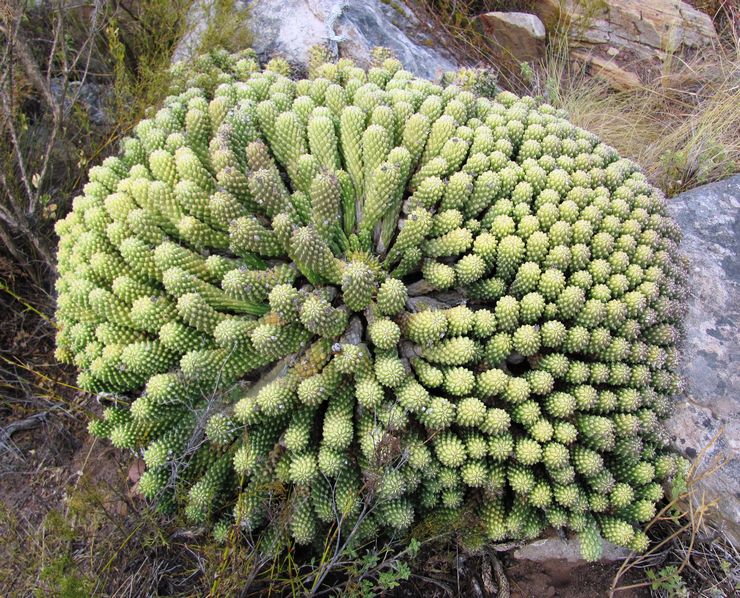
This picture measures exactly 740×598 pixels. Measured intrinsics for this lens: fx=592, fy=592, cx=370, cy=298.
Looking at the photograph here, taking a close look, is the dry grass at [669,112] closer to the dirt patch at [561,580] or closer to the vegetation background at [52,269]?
the vegetation background at [52,269]

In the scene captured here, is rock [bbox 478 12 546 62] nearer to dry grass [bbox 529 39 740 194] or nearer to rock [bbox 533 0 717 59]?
dry grass [bbox 529 39 740 194]

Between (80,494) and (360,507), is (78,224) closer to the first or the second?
(80,494)

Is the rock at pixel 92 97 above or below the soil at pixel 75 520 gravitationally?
above

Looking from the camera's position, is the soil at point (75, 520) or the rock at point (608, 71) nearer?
the soil at point (75, 520)

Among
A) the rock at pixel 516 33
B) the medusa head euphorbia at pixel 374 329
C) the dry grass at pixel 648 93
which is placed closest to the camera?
the medusa head euphorbia at pixel 374 329

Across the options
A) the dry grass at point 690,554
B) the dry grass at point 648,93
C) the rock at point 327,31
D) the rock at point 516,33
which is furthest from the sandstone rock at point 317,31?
the dry grass at point 690,554

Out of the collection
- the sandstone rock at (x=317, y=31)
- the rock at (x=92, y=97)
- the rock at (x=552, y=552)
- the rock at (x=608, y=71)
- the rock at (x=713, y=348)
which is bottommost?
the rock at (x=552, y=552)

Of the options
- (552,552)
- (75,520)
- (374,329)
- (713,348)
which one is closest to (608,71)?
(713,348)
